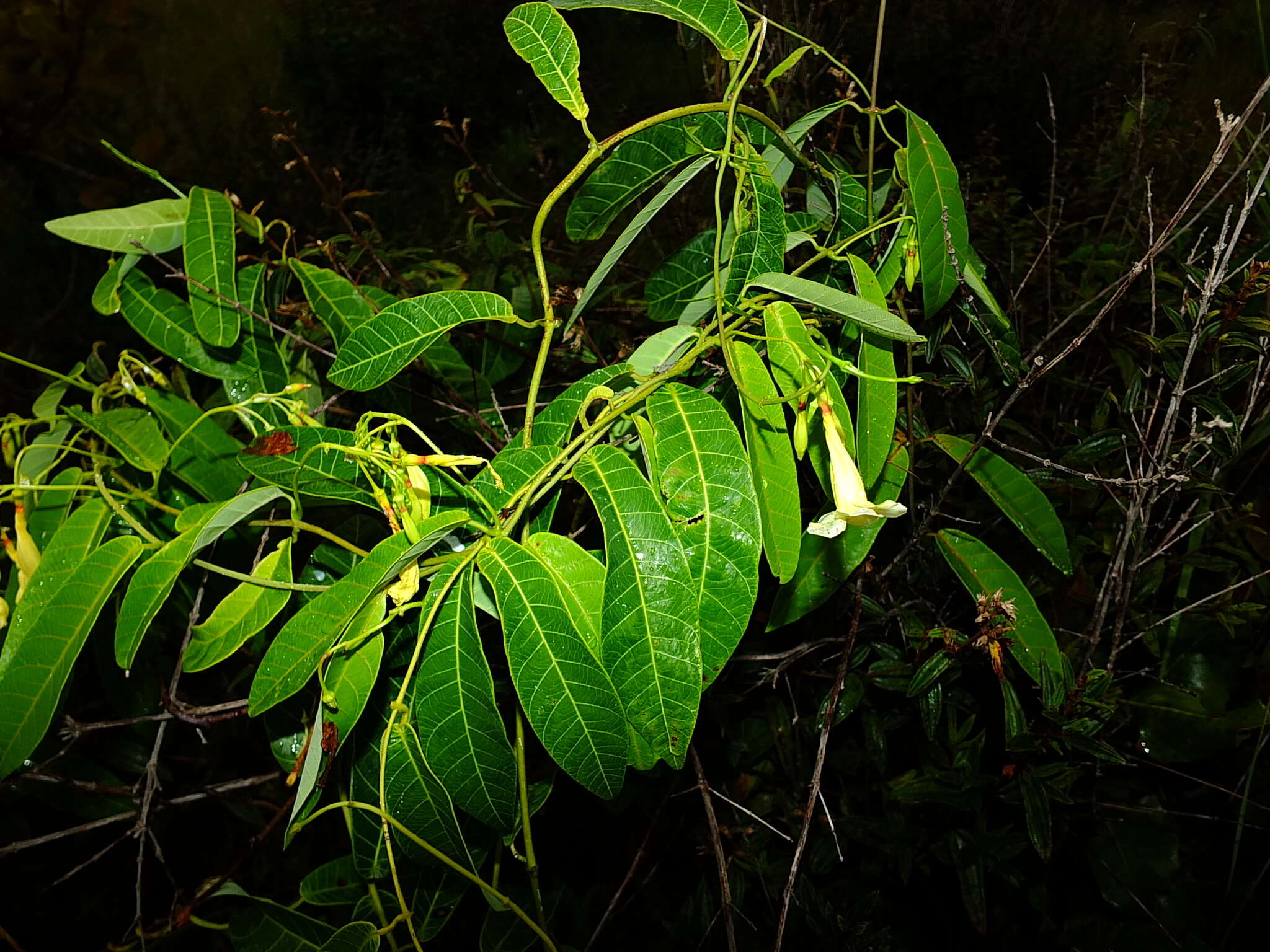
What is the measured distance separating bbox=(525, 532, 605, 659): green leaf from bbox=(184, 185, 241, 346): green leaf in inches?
13.4

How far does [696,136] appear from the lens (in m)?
0.54

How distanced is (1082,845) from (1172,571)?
12.1 inches

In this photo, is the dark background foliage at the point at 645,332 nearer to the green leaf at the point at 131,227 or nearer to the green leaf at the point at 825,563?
the green leaf at the point at 825,563

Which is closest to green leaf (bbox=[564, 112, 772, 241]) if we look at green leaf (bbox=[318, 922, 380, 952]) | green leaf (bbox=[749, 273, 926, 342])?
green leaf (bbox=[749, 273, 926, 342])

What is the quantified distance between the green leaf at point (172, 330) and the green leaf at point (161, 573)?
0.20 meters

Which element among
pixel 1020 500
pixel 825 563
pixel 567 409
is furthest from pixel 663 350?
pixel 1020 500

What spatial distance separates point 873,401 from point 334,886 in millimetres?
534

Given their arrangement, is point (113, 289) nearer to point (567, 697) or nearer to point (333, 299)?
point (333, 299)

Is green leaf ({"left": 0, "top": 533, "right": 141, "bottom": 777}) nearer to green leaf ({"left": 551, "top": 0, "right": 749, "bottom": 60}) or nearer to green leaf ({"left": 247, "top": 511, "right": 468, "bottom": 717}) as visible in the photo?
green leaf ({"left": 247, "top": 511, "right": 468, "bottom": 717})

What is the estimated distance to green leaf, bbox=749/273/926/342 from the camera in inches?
15.5

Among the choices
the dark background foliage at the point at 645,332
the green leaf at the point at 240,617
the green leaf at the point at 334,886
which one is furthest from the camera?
the dark background foliage at the point at 645,332

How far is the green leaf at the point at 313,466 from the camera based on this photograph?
0.50m

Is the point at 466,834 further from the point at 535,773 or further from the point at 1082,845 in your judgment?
the point at 1082,845

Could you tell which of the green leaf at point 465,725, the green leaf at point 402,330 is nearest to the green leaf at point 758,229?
the green leaf at point 402,330
